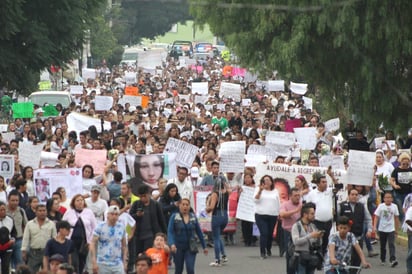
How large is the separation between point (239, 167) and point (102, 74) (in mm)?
57935

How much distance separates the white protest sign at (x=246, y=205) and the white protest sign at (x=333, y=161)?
1717mm

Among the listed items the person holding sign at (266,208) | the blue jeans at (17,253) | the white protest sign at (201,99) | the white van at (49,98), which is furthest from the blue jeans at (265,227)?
the white protest sign at (201,99)

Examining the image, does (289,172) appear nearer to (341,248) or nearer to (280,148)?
(280,148)

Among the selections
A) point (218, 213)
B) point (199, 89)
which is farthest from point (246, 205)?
point (199, 89)

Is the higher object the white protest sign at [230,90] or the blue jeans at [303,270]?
the white protest sign at [230,90]

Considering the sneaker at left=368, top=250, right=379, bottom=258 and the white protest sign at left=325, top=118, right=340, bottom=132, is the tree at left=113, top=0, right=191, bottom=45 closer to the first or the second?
the white protest sign at left=325, top=118, right=340, bottom=132

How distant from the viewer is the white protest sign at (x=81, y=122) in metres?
34.9

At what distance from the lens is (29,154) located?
24.9m

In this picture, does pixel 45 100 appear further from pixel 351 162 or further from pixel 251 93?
pixel 351 162

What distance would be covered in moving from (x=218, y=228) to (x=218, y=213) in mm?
339

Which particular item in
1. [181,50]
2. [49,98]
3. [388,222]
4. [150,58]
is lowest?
[388,222]

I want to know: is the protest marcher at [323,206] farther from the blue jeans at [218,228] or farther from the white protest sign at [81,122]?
the white protest sign at [81,122]

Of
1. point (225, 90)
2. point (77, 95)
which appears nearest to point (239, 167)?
point (225, 90)

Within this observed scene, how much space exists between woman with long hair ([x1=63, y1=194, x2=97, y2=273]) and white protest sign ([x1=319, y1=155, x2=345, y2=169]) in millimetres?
6745
